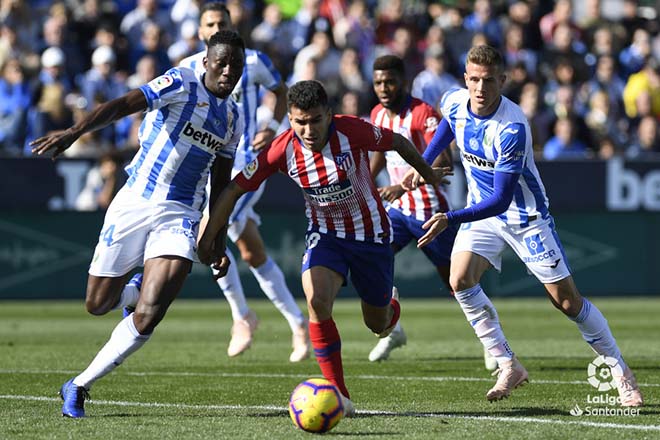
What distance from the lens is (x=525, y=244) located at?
8281 mm

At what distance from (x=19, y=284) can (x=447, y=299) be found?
637 cm

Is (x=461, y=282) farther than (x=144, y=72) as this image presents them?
No

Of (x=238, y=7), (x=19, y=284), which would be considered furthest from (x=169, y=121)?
(x=19, y=284)

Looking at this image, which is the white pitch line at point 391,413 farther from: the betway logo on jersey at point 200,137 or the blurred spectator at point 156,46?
the blurred spectator at point 156,46

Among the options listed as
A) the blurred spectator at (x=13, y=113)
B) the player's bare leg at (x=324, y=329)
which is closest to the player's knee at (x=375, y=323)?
the player's bare leg at (x=324, y=329)

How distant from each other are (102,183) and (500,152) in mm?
10056

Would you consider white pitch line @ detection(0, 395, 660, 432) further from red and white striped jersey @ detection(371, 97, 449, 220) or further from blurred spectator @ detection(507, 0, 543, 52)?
blurred spectator @ detection(507, 0, 543, 52)

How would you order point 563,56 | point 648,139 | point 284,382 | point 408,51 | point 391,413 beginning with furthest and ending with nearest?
point 563,56 → point 408,51 → point 648,139 → point 284,382 → point 391,413

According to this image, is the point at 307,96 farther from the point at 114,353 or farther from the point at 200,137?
the point at 114,353

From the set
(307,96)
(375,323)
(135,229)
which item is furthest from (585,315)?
(135,229)

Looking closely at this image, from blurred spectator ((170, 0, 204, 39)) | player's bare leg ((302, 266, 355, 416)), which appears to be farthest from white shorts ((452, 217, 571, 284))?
blurred spectator ((170, 0, 204, 39))

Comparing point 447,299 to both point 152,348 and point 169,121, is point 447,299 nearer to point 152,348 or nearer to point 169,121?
point 152,348

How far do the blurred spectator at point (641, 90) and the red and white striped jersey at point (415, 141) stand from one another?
11.0 metres

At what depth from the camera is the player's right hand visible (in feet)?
22.6
